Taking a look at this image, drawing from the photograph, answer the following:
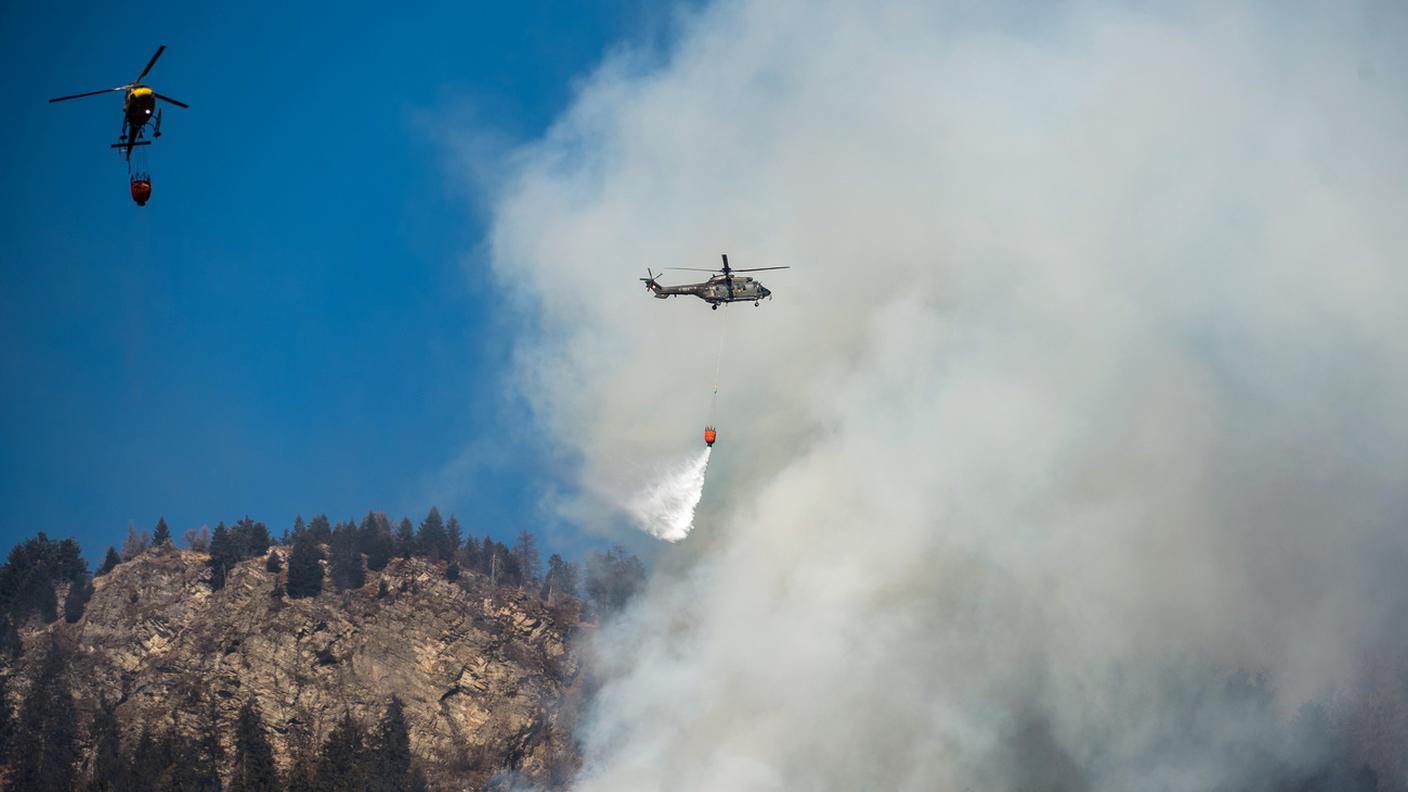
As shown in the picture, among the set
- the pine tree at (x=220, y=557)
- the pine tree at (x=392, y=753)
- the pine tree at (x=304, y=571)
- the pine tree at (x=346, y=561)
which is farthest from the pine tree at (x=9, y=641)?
the pine tree at (x=392, y=753)

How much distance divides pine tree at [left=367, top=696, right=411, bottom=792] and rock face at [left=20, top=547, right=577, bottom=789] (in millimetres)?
970

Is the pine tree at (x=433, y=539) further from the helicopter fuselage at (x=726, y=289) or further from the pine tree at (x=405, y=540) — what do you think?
the helicopter fuselage at (x=726, y=289)

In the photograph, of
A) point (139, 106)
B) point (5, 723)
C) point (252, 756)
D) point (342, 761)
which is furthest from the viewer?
point (5, 723)

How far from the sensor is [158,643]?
15700 cm

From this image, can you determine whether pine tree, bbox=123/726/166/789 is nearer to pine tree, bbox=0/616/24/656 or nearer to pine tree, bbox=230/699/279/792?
pine tree, bbox=230/699/279/792

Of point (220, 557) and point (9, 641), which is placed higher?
point (220, 557)

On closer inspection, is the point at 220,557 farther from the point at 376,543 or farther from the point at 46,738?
the point at 46,738

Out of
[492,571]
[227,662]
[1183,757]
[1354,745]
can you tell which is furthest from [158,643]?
[1354,745]

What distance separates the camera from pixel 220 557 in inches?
6496

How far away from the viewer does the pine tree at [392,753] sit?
14662 centimetres

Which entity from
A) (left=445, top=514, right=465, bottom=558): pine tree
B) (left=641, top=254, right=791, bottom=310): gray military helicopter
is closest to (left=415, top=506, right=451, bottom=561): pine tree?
(left=445, top=514, right=465, bottom=558): pine tree

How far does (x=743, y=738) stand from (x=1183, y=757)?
3875 cm

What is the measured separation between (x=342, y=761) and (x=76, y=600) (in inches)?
1282

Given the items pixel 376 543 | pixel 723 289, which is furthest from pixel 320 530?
pixel 723 289
